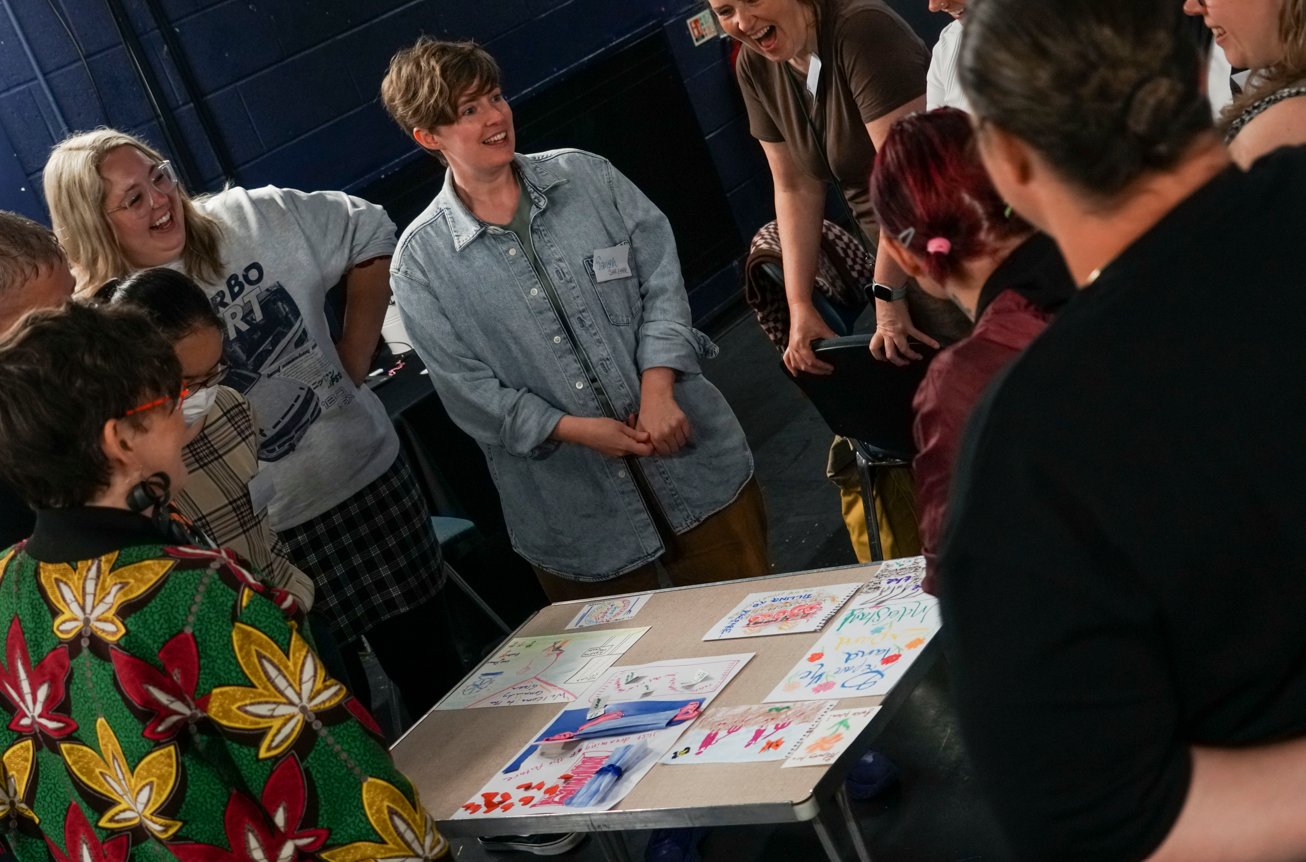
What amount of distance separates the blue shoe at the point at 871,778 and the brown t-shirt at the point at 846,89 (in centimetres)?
111

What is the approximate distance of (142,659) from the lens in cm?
150

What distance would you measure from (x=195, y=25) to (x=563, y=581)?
308 centimetres

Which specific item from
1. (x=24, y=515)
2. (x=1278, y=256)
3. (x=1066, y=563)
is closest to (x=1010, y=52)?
(x=1278, y=256)

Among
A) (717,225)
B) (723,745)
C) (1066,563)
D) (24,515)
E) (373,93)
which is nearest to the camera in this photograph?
(1066,563)

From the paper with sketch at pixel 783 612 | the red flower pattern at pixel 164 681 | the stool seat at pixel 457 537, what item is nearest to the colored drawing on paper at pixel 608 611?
the paper with sketch at pixel 783 612

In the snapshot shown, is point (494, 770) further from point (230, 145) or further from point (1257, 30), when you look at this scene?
point (230, 145)

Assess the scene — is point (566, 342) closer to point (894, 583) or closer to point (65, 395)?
point (894, 583)

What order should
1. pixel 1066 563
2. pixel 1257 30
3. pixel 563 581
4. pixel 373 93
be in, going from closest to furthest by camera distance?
pixel 1066 563 < pixel 1257 30 < pixel 563 581 < pixel 373 93

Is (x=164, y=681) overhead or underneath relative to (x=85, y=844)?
overhead

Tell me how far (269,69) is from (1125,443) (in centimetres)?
482

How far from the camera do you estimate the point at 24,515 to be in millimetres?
2125

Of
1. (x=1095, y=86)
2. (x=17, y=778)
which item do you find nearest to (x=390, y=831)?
(x=17, y=778)

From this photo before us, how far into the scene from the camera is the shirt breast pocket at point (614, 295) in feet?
8.77

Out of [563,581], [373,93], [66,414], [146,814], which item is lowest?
[563,581]
